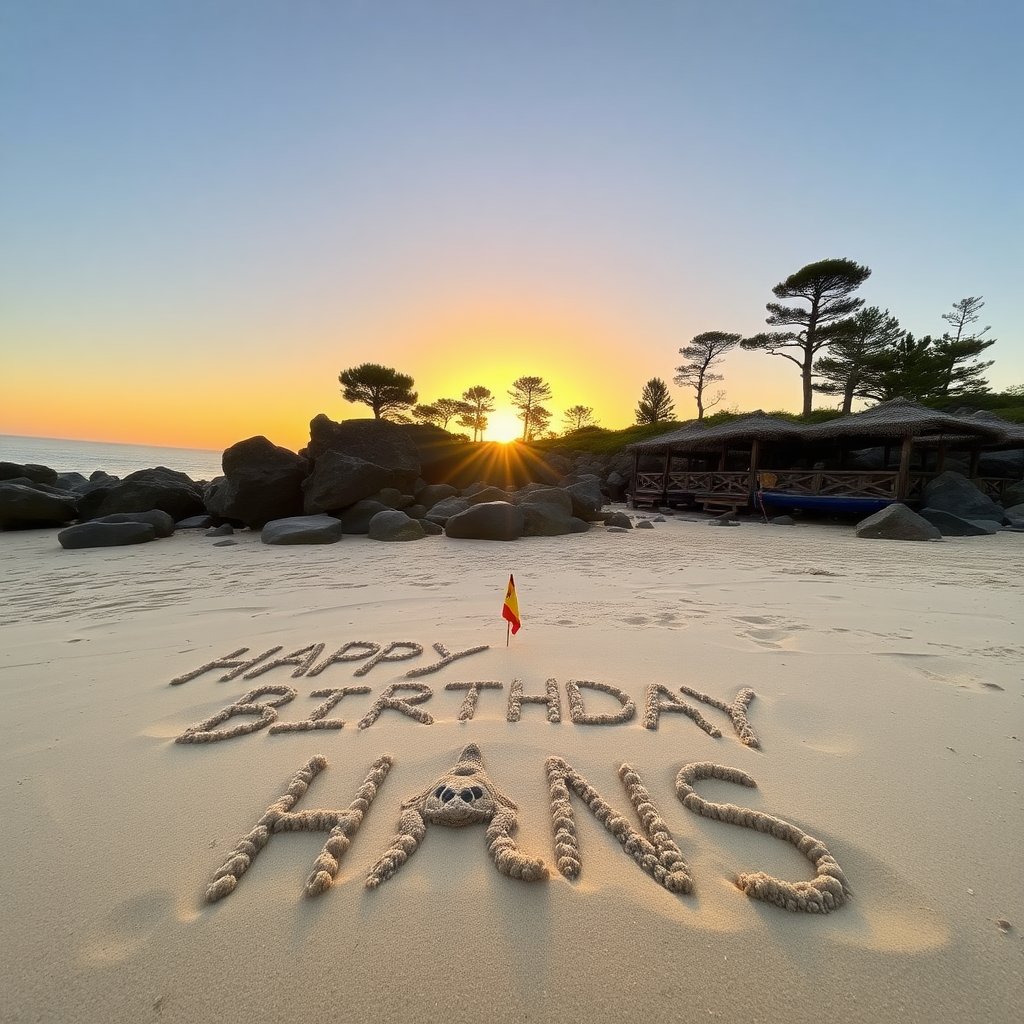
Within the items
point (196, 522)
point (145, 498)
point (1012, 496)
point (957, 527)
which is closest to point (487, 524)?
point (196, 522)

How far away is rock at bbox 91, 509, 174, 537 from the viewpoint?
9766 millimetres

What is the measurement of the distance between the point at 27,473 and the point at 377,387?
2872 centimetres

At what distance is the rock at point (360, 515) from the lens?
10562 mm

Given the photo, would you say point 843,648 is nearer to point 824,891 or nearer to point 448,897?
point 824,891

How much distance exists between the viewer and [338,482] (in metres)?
10.8

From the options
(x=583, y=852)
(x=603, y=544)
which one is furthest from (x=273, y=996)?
(x=603, y=544)

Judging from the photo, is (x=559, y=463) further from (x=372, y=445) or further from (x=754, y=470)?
(x=372, y=445)

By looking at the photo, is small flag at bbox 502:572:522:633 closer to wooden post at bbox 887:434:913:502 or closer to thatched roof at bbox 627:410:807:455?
Answer: wooden post at bbox 887:434:913:502

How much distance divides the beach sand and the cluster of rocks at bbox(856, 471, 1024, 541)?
719cm

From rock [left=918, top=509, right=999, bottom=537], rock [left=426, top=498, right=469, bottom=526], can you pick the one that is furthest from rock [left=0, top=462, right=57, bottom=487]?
rock [left=918, top=509, right=999, bottom=537]

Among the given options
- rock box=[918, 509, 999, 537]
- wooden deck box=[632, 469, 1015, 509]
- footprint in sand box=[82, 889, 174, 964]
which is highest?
wooden deck box=[632, 469, 1015, 509]

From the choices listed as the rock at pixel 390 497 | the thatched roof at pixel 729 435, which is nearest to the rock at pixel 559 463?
the thatched roof at pixel 729 435

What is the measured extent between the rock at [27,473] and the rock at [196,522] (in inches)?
298

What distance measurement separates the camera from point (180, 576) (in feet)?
19.9
